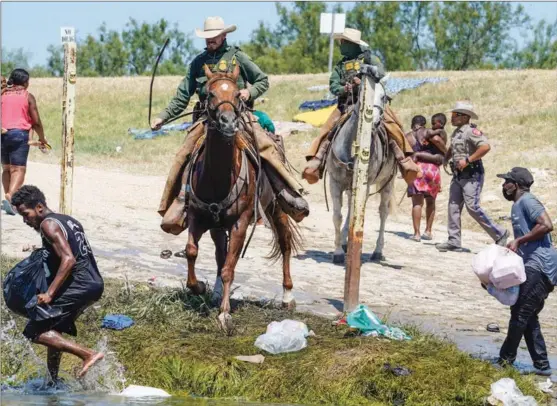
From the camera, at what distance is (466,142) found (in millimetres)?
18172

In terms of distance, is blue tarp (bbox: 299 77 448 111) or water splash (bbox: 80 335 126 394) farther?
blue tarp (bbox: 299 77 448 111)

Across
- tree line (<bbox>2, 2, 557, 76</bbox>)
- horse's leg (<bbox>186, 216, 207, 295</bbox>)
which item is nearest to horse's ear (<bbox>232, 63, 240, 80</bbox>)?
horse's leg (<bbox>186, 216, 207, 295</bbox>)

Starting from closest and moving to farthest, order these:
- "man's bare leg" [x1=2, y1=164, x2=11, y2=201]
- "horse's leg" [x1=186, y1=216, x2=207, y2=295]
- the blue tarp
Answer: "horse's leg" [x1=186, y1=216, x2=207, y2=295] < "man's bare leg" [x1=2, y1=164, x2=11, y2=201] < the blue tarp

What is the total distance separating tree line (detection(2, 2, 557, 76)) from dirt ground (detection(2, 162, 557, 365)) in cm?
5776

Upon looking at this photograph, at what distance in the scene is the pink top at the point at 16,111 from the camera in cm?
1700

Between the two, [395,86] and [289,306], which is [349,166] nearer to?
[289,306]

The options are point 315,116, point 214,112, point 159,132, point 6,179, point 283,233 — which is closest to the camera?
point 214,112

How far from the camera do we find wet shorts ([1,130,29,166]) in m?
17.1

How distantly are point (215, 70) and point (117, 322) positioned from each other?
114 inches

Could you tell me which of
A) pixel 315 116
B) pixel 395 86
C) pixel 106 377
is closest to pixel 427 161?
pixel 106 377

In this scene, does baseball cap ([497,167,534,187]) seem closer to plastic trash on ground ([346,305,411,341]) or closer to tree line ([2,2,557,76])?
plastic trash on ground ([346,305,411,341])

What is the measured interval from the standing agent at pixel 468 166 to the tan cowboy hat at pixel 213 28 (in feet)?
22.0

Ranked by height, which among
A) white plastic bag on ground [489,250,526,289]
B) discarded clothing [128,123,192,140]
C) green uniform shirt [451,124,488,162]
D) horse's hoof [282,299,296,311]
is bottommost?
discarded clothing [128,123,192,140]

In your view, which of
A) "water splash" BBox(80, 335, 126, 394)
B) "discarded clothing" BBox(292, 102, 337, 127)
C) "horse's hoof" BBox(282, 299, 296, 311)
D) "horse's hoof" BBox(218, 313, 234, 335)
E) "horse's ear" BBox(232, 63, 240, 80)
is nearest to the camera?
"water splash" BBox(80, 335, 126, 394)
